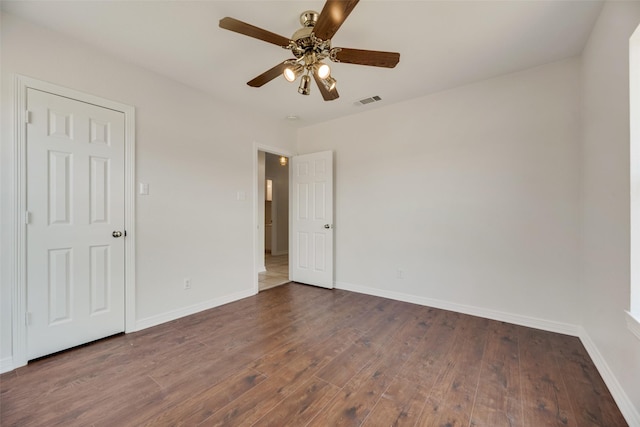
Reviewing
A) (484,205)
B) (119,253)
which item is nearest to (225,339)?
(119,253)

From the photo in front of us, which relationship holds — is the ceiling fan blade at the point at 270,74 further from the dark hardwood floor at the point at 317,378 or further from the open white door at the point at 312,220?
the dark hardwood floor at the point at 317,378

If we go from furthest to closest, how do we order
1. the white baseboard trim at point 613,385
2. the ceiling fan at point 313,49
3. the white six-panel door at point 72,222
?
the white six-panel door at point 72,222 → the ceiling fan at point 313,49 → the white baseboard trim at point 613,385

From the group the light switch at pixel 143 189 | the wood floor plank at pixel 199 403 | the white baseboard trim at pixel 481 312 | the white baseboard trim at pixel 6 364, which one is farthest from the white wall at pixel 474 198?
the white baseboard trim at pixel 6 364

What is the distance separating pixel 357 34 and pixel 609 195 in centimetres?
223

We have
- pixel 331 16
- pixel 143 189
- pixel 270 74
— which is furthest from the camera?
pixel 143 189

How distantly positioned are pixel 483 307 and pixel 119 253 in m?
3.91

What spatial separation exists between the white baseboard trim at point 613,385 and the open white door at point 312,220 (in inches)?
110

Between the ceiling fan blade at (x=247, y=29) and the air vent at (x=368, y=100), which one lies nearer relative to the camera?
the ceiling fan blade at (x=247, y=29)

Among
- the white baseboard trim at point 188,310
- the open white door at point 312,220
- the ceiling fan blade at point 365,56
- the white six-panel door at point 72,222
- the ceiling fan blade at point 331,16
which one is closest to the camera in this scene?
the ceiling fan blade at point 331,16

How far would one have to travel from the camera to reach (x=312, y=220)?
418cm

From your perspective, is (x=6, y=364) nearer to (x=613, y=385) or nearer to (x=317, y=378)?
(x=317, y=378)

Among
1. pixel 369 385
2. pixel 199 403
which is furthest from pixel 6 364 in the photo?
pixel 369 385

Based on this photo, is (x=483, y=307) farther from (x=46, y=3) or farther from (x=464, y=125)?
(x=46, y=3)

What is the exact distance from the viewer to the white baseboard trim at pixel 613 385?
4.73ft
